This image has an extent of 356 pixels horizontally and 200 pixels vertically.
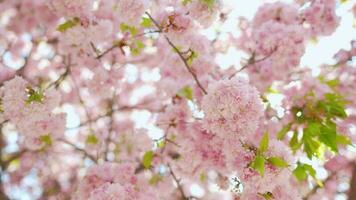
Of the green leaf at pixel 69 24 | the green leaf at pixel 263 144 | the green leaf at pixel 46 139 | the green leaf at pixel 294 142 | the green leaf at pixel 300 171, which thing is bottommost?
the green leaf at pixel 263 144

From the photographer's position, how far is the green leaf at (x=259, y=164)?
223 cm

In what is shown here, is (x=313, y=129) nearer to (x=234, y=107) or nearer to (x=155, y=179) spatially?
(x=234, y=107)

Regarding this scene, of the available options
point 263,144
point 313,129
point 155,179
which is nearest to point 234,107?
point 263,144

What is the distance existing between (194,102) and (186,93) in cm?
11

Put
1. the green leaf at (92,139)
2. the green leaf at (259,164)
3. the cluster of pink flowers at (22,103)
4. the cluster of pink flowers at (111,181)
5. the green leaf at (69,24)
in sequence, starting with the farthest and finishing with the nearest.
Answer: the green leaf at (92,139)
the green leaf at (69,24)
the cluster of pink flowers at (111,181)
the cluster of pink flowers at (22,103)
the green leaf at (259,164)

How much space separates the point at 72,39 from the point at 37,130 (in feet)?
2.01

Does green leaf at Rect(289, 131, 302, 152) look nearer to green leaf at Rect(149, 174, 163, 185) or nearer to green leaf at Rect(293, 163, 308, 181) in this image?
green leaf at Rect(293, 163, 308, 181)

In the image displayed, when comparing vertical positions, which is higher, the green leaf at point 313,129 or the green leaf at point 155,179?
the green leaf at point 155,179

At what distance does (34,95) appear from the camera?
8.34ft

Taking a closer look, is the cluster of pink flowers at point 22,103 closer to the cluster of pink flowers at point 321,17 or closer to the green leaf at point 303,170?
the green leaf at point 303,170

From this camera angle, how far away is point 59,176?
6.71 m

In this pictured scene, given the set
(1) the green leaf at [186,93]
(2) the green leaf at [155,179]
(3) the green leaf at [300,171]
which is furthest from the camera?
(2) the green leaf at [155,179]

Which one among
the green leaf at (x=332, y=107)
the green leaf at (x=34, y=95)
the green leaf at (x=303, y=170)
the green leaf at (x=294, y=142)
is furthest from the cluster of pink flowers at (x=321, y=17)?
the green leaf at (x=34, y=95)

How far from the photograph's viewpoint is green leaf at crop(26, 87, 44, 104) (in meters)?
2.53
